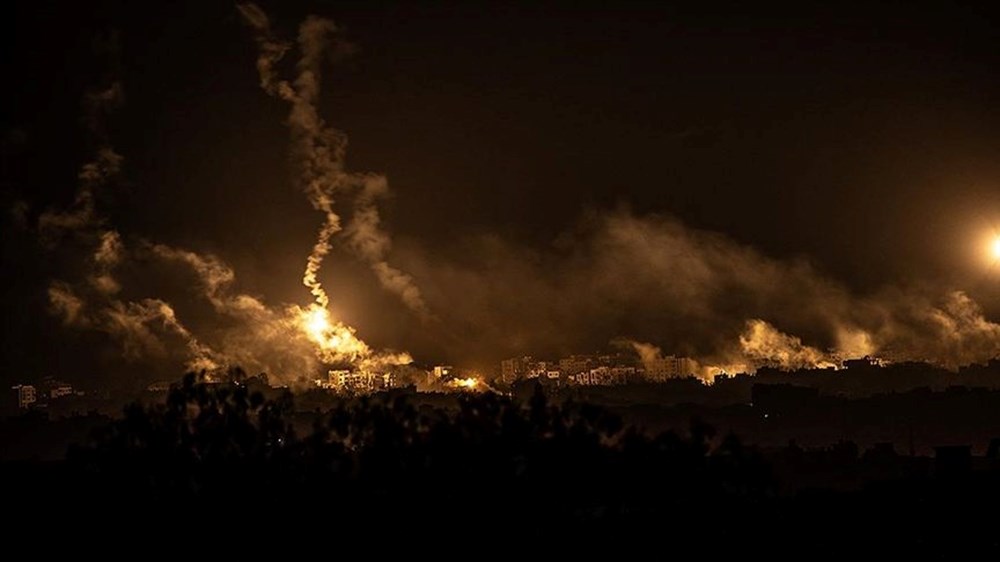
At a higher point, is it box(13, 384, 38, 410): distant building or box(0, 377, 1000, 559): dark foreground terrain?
box(13, 384, 38, 410): distant building

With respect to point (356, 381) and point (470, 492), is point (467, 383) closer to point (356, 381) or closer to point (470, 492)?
point (356, 381)

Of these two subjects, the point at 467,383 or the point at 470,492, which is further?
the point at 467,383

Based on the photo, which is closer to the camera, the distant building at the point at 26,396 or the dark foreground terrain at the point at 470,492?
the dark foreground terrain at the point at 470,492

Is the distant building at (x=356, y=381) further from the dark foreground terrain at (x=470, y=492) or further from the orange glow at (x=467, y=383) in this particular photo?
the dark foreground terrain at (x=470, y=492)

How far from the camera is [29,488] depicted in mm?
51125

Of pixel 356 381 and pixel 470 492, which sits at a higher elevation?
pixel 356 381

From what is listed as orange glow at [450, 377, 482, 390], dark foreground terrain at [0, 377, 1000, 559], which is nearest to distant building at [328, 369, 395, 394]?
orange glow at [450, 377, 482, 390]

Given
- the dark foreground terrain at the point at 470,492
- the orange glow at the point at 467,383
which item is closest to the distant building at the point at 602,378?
the orange glow at the point at 467,383

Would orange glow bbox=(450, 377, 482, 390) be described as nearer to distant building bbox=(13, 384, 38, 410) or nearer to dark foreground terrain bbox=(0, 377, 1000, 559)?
distant building bbox=(13, 384, 38, 410)

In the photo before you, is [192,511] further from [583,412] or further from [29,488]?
[583,412]

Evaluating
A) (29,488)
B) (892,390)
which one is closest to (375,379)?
(892,390)

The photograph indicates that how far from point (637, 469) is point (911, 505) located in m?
8.67

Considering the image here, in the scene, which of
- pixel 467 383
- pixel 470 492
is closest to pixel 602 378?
pixel 467 383

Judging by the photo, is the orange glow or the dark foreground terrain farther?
the orange glow
